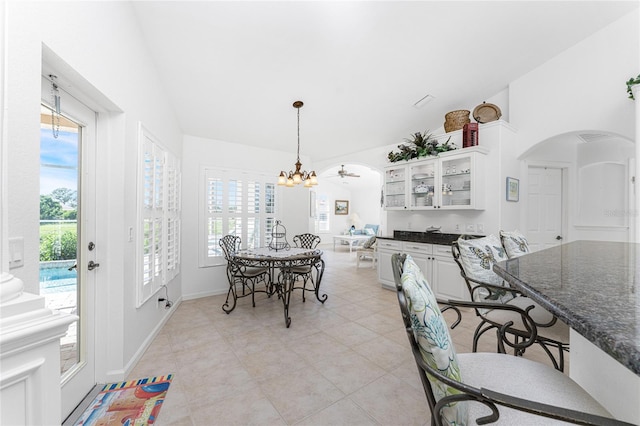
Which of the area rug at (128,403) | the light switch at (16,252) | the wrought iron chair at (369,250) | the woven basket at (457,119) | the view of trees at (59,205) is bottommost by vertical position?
the area rug at (128,403)

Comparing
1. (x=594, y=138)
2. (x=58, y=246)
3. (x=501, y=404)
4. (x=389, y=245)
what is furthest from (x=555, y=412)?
(x=594, y=138)

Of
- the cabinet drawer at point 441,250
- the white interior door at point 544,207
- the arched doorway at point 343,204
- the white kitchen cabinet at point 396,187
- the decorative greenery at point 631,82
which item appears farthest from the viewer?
the arched doorway at point 343,204

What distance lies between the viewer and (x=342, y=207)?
38.6ft

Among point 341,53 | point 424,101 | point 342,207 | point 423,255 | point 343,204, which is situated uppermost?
point 341,53

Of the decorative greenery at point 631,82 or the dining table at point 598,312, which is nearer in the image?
the dining table at point 598,312

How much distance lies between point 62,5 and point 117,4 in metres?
0.68

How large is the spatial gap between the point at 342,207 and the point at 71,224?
10368 mm

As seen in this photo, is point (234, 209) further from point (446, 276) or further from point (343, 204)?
point (343, 204)

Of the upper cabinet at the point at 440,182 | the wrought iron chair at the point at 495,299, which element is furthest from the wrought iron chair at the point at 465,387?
the upper cabinet at the point at 440,182

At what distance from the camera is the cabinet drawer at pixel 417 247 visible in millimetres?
3883

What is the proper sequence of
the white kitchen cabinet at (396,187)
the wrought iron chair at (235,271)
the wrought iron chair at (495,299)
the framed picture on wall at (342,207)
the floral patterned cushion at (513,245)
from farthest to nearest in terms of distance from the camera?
the framed picture on wall at (342,207), the white kitchen cabinet at (396,187), the wrought iron chair at (235,271), the floral patterned cushion at (513,245), the wrought iron chair at (495,299)

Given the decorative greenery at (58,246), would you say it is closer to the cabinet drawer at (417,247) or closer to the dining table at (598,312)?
the dining table at (598,312)

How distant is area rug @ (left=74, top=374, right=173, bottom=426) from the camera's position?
5.37 feet

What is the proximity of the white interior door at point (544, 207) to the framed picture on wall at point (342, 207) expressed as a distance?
26.1ft
